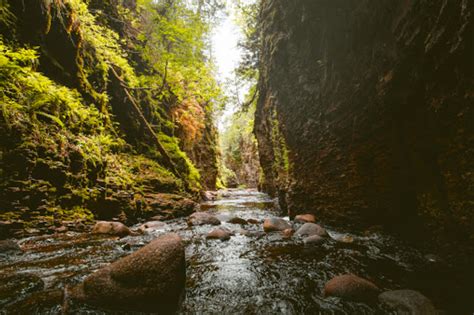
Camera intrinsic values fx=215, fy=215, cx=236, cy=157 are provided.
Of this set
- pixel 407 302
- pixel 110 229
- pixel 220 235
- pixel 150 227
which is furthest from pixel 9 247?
pixel 407 302

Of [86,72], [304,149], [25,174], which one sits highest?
[86,72]

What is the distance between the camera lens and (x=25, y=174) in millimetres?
4227

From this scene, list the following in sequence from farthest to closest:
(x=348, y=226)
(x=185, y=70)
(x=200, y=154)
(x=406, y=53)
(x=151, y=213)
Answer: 1. (x=200, y=154)
2. (x=185, y=70)
3. (x=151, y=213)
4. (x=348, y=226)
5. (x=406, y=53)

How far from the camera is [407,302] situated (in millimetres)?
2158

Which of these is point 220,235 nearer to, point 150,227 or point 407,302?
point 150,227

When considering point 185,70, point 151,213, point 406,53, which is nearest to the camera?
point 406,53

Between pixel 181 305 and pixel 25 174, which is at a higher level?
pixel 25 174

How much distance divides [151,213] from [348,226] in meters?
5.58

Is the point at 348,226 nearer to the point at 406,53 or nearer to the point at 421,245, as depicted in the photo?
the point at 421,245

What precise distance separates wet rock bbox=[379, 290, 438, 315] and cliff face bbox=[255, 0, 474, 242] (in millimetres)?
1432

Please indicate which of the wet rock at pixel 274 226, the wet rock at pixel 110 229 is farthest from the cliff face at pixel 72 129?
the wet rock at pixel 274 226

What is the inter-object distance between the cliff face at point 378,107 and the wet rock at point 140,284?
3.80m

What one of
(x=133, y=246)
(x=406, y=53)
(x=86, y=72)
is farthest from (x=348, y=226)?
(x=86, y=72)

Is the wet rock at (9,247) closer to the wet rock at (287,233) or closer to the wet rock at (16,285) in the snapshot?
the wet rock at (16,285)
